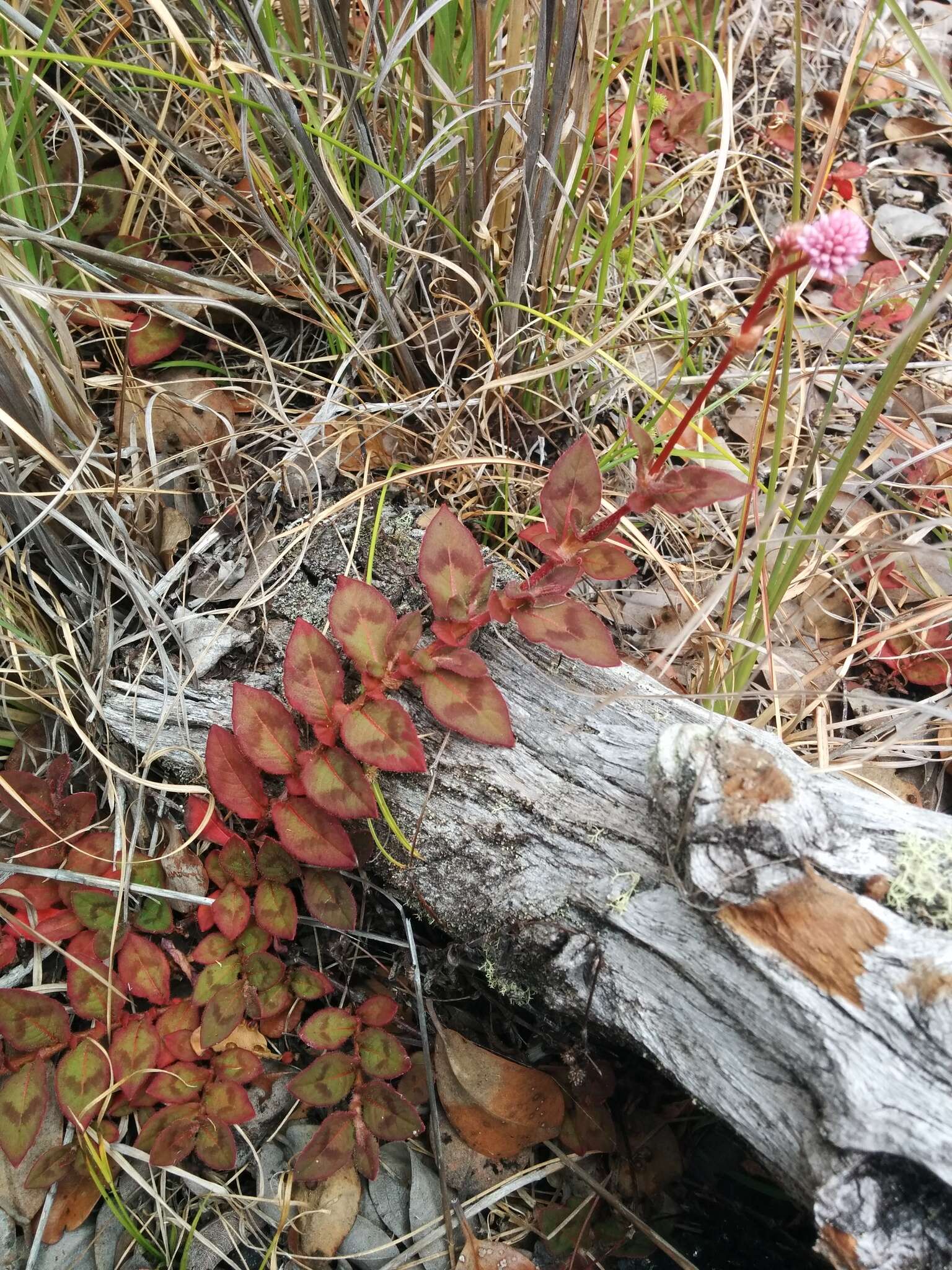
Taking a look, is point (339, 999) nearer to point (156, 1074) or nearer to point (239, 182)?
point (156, 1074)

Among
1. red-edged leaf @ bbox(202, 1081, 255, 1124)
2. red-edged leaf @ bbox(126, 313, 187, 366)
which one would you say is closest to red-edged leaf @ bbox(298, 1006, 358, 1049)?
red-edged leaf @ bbox(202, 1081, 255, 1124)

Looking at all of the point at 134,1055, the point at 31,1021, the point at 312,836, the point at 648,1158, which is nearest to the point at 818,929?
the point at 648,1158

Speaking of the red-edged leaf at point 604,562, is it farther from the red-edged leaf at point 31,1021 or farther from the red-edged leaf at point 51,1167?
the red-edged leaf at point 51,1167

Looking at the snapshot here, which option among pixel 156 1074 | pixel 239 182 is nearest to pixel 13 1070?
pixel 156 1074

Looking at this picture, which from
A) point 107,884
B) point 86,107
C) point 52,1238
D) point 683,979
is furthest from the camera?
point 86,107

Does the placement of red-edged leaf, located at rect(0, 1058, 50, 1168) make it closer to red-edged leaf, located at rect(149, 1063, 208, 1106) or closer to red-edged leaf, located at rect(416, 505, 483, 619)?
red-edged leaf, located at rect(149, 1063, 208, 1106)

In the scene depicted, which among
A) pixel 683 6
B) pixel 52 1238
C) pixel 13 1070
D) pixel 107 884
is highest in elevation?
pixel 683 6

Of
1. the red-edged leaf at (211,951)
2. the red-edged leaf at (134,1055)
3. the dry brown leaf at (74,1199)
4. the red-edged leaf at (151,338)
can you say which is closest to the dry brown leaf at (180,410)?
the red-edged leaf at (151,338)

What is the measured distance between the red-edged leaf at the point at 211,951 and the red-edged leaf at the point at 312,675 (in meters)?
0.42

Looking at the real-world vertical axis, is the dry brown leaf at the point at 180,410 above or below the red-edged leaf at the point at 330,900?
above

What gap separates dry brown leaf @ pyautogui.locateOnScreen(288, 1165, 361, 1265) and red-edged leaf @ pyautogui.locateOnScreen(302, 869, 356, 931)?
377 millimetres

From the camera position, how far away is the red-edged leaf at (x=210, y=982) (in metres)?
1.44

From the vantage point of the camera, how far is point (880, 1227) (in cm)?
97

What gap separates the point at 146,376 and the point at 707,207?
3.63 ft
